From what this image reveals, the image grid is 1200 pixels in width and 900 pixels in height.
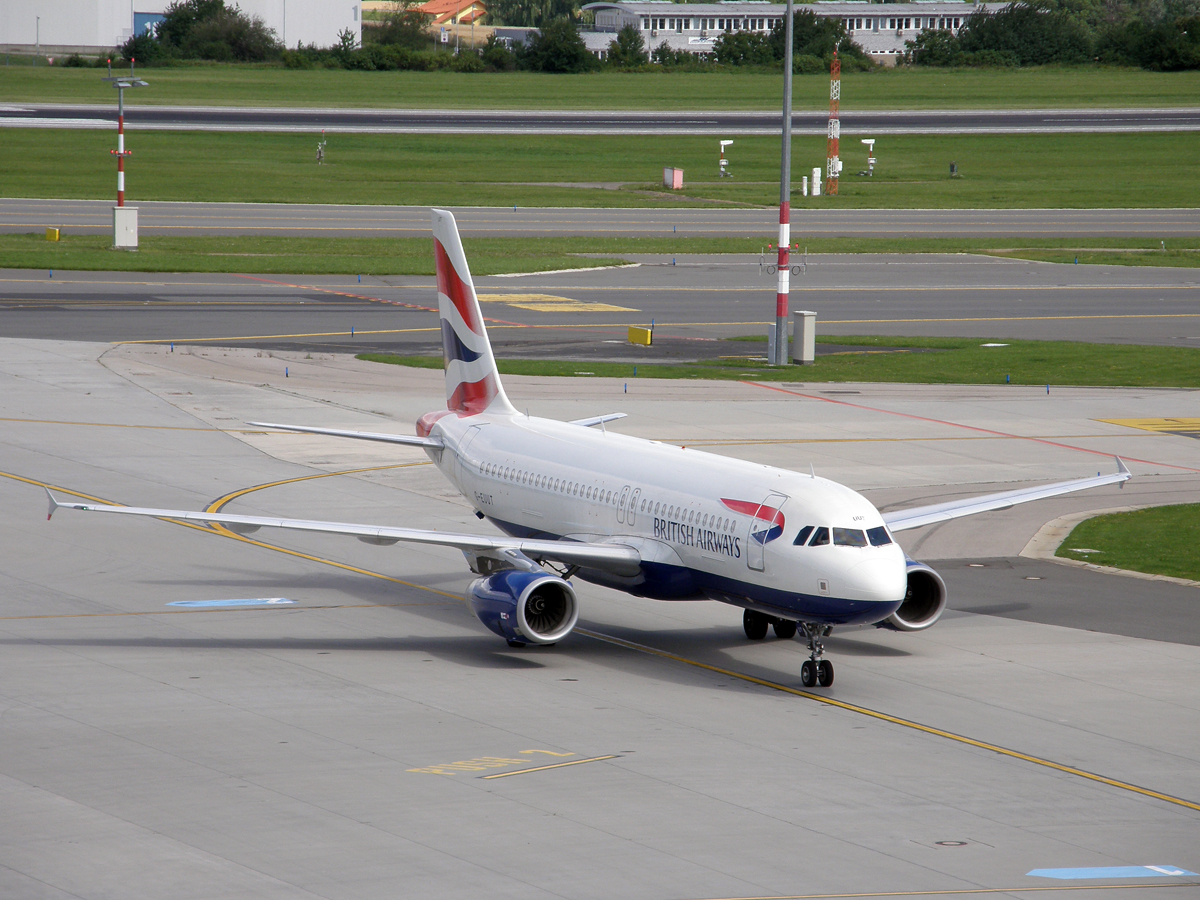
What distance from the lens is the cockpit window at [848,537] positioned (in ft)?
78.6

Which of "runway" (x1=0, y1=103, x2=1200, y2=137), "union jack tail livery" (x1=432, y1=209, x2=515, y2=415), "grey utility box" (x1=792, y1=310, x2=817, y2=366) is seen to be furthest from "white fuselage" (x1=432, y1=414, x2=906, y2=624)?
"runway" (x1=0, y1=103, x2=1200, y2=137)

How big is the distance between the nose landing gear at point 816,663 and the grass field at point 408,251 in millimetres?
60307

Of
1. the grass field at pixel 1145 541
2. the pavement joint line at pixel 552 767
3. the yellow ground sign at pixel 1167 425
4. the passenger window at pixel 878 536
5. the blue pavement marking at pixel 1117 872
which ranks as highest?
the passenger window at pixel 878 536

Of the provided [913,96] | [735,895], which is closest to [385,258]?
[735,895]

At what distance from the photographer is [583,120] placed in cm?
16912

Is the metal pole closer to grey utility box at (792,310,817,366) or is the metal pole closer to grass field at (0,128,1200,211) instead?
grey utility box at (792,310,817,366)

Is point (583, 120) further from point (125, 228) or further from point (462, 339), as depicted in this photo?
point (462, 339)

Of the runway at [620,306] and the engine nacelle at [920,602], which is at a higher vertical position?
the runway at [620,306]

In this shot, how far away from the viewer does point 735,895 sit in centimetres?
1639

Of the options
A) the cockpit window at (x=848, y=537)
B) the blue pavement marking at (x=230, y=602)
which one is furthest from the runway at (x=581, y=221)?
the cockpit window at (x=848, y=537)

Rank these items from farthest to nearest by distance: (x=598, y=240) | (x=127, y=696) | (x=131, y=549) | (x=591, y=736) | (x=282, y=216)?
1. (x=282, y=216)
2. (x=598, y=240)
3. (x=131, y=549)
4. (x=127, y=696)
5. (x=591, y=736)

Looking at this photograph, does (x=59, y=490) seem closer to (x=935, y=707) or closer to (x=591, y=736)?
(x=591, y=736)

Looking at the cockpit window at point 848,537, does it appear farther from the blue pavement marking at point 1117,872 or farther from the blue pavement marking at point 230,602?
the blue pavement marking at point 230,602

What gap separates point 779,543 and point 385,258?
66.8 metres
